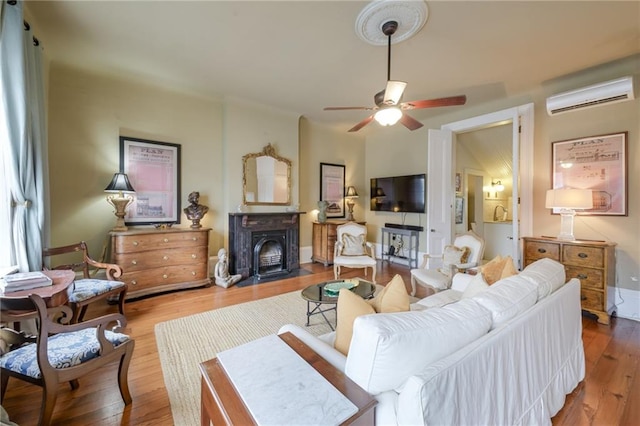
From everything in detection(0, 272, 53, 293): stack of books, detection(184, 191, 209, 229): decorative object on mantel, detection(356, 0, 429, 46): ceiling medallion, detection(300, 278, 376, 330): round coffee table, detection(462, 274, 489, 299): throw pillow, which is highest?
detection(356, 0, 429, 46): ceiling medallion

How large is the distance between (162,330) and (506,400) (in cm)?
276

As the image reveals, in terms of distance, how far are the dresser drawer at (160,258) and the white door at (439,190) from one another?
350 centimetres

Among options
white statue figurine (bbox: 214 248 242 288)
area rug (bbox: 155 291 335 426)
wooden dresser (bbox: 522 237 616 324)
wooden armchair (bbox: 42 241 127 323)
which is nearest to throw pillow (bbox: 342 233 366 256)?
area rug (bbox: 155 291 335 426)

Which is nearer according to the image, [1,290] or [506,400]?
[506,400]

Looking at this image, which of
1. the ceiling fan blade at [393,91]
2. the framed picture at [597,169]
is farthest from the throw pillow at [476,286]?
the framed picture at [597,169]

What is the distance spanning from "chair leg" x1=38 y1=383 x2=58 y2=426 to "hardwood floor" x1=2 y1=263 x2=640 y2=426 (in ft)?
0.66

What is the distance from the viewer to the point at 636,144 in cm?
295

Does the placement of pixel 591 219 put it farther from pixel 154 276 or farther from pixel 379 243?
pixel 154 276

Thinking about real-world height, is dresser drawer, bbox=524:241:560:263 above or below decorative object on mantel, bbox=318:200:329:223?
below

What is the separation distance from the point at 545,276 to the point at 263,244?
3.79 m

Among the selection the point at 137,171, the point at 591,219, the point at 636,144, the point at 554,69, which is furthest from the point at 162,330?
the point at 636,144

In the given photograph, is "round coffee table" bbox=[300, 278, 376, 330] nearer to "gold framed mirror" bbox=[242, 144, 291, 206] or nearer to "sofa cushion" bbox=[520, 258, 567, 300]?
"sofa cushion" bbox=[520, 258, 567, 300]

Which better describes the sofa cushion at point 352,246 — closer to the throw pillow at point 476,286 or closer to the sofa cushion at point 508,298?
the throw pillow at point 476,286

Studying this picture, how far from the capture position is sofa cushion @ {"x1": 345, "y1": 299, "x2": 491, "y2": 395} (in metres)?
0.90
